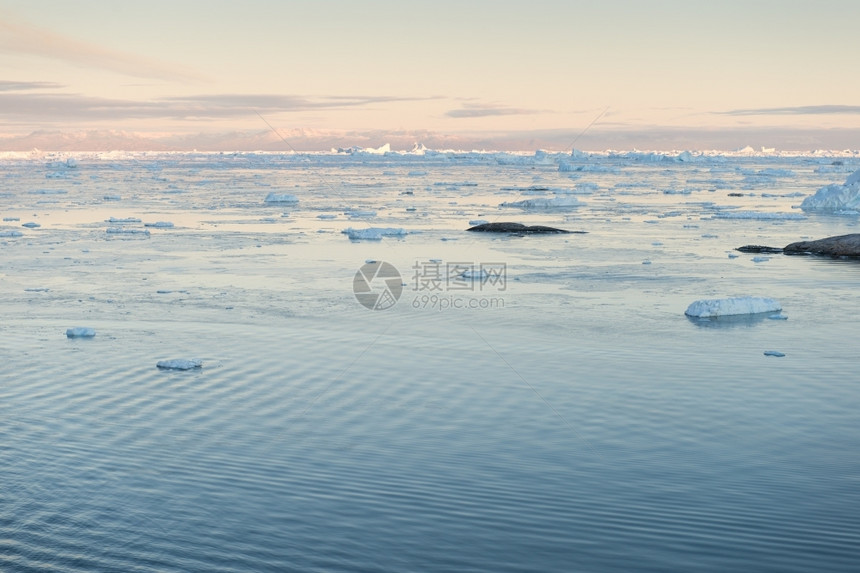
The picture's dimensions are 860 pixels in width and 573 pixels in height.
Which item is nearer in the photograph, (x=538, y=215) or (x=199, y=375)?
(x=199, y=375)

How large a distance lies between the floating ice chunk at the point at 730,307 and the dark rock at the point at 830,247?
886cm

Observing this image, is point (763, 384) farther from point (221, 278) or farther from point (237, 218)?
point (237, 218)

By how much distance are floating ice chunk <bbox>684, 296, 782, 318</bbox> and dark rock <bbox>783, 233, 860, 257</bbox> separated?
29.1 ft

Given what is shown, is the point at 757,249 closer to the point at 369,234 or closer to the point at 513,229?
the point at 513,229

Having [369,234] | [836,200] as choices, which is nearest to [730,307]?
[369,234]

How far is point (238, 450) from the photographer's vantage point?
8.46 metres

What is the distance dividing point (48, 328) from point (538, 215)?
2601 cm

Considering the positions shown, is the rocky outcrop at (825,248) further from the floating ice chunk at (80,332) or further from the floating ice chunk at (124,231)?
the floating ice chunk at (124,231)

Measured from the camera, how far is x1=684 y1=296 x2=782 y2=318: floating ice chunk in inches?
587

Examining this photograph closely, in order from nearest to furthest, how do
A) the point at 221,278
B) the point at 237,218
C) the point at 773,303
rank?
the point at 773,303 < the point at 221,278 < the point at 237,218

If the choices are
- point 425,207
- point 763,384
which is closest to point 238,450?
point 763,384

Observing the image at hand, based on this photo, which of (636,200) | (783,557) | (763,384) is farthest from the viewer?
(636,200)

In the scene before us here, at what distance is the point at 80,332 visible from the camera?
13188mm

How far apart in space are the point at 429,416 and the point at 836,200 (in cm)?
3493
